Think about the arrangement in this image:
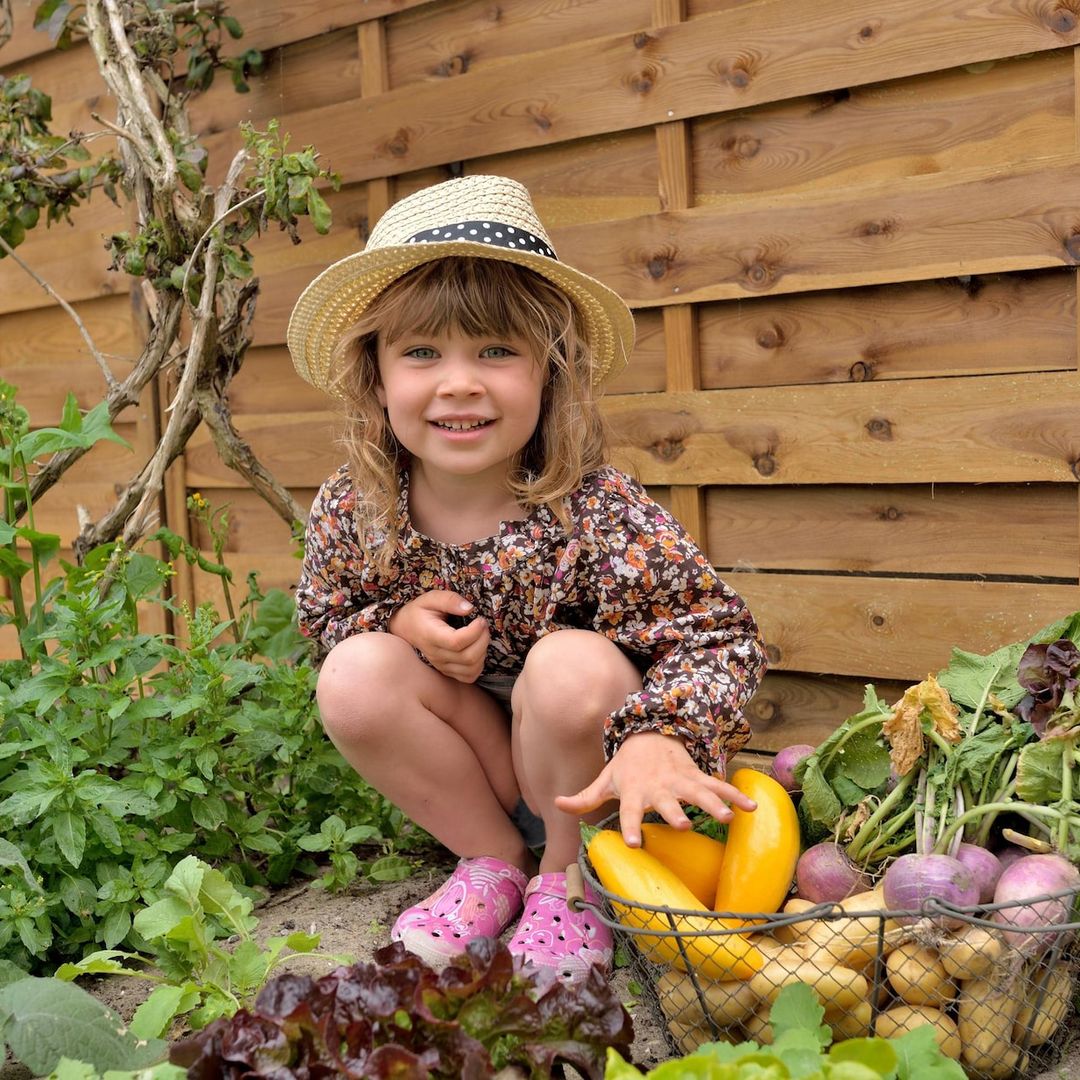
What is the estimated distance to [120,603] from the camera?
2.23 metres

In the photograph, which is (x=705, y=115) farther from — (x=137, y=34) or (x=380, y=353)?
(x=137, y=34)

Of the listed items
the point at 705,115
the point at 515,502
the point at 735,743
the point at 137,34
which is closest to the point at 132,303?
the point at 137,34

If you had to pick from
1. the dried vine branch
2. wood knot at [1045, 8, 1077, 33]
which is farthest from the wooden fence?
the dried vine branch

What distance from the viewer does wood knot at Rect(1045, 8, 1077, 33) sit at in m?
2.22

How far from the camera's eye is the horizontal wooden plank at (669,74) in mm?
2379

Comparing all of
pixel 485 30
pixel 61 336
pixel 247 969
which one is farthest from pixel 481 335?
pixel 61 336

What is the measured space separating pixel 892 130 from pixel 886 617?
957mm

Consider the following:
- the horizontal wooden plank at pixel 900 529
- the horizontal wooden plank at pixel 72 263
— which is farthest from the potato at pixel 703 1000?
the horizontal wooden plank at pixel 72 263

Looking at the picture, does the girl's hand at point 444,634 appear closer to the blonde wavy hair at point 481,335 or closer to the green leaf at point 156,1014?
the blonde wavy hair at point 481,335

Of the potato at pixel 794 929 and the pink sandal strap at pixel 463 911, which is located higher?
the potato at pixel 794 929

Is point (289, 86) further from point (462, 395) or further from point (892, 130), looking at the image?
point (462, 395)

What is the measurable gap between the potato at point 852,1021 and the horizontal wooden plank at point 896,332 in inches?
51.7

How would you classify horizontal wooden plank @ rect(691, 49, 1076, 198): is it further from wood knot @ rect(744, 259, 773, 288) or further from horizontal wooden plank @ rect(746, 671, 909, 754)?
horizontal wooden plank @ rect(746, 671, 909, 754)

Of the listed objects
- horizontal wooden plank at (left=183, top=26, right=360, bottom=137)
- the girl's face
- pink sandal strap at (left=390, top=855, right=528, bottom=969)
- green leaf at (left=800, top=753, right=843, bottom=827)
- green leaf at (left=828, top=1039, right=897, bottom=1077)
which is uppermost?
horizontal wooden plank at (left=183, top=26, right=360, bottom=137)
